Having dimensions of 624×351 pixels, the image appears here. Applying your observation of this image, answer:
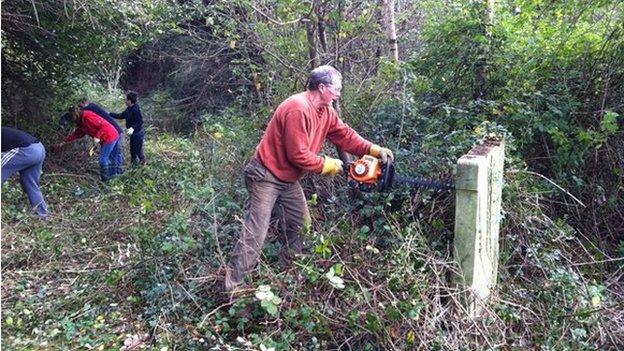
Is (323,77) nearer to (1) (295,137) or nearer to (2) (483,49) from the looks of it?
(1) (295,137)

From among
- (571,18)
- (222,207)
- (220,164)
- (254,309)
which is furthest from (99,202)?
(571,18)

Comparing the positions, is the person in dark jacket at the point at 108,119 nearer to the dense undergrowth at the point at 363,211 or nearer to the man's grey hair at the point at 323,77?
the dense undergrowth at the point at 363,211

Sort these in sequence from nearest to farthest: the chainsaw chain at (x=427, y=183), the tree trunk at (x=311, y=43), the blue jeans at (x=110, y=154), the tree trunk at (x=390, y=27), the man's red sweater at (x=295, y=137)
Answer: the man's red sweater at (x=295, y=137) < the chainsaw chain at (x=427, y=183) < the tree trunk at (x=311, y=43) < the tree trunk at (x=390, y=27) < the blue jeans at (x=110, y=154)

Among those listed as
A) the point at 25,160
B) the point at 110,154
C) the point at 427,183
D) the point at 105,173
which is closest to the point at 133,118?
the point at 110,154

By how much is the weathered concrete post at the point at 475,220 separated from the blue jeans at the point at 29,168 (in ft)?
16.3

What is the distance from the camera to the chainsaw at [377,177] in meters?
4.46

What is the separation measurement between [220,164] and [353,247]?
275 cm

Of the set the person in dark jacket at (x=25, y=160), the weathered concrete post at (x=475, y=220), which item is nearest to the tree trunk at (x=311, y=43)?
the weathered concrete post at (x=475, y=220)

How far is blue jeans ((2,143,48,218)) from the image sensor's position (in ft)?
21.4

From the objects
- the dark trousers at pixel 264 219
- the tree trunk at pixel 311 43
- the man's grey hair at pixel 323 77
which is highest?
the tree trunk at pixel 311 43

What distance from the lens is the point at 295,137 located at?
434 cm

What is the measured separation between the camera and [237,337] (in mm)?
3980

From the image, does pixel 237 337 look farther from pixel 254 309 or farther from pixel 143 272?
pixel 143 272

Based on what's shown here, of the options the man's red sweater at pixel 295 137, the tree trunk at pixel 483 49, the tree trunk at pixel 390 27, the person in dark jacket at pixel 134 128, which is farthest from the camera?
the person in dark jacket at pixel 134 128
